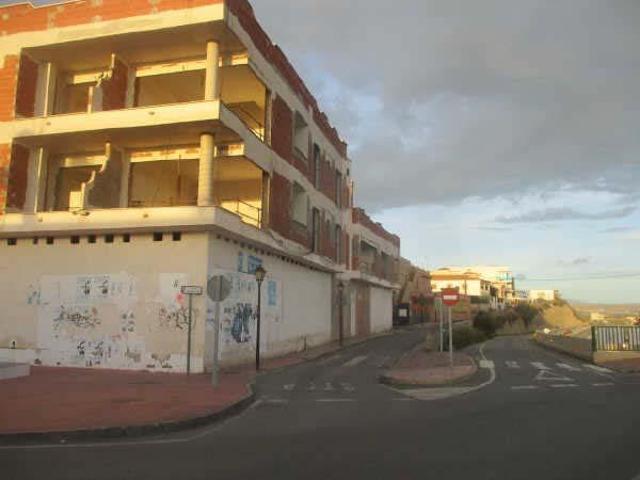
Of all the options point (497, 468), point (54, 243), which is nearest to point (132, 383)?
point (54, 243)

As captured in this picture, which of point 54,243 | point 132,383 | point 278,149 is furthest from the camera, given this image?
point 278,149

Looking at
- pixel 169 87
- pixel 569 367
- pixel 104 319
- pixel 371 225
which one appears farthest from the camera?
pixel 371 225

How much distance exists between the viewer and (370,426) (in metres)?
11.3

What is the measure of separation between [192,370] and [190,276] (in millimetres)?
3064

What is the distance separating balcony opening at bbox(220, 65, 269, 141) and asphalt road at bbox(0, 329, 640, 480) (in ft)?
48.0

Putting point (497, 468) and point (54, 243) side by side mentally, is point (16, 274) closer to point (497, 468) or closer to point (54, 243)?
point (54, 243)

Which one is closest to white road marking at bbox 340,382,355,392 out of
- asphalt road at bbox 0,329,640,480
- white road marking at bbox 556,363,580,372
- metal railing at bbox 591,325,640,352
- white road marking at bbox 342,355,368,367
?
asphalt road at bbox 0,329,640,480

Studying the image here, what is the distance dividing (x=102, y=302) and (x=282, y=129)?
1232 cm

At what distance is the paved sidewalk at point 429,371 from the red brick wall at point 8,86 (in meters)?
17.1

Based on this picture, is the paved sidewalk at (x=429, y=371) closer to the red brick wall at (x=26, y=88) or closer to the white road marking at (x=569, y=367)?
the white road marking at (x=569, y=367)

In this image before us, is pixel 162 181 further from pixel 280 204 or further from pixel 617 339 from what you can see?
pixel 617 339

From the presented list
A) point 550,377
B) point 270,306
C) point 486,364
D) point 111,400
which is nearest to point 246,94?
point 270,306

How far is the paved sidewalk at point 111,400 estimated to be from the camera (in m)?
10.8

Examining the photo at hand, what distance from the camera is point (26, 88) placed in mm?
24812
